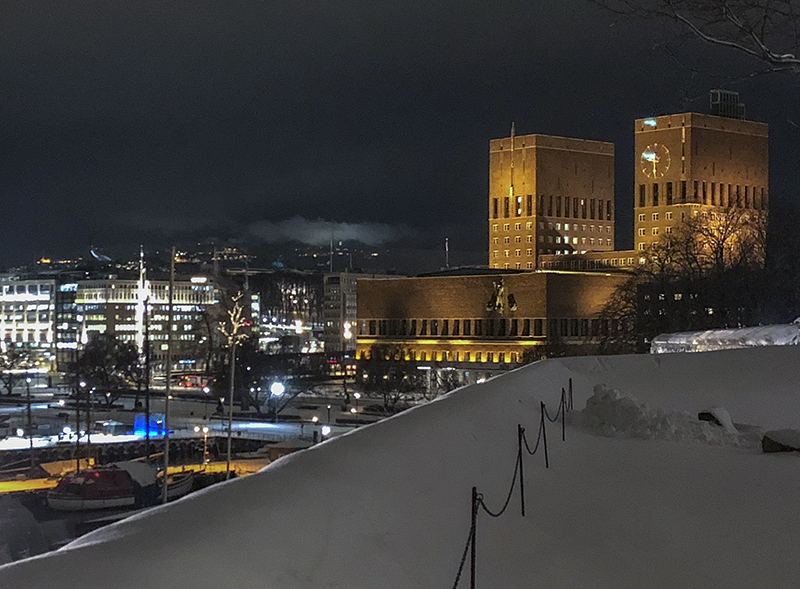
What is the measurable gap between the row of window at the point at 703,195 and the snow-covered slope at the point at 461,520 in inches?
4371

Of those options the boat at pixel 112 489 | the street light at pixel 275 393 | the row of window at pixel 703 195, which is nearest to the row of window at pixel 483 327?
the street light at pixel 275 393

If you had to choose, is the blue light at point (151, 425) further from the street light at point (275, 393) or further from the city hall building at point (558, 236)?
the city hall building at point (558, 236)

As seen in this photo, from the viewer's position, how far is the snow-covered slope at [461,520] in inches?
190

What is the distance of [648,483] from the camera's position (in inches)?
379

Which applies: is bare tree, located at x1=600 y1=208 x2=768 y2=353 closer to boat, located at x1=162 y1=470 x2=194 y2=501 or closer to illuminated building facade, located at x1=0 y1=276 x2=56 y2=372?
boat, located at x1=162 y1=470 x2=194 y2=501

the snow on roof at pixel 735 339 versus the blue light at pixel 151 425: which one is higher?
the snow on roof at pixel 735 339

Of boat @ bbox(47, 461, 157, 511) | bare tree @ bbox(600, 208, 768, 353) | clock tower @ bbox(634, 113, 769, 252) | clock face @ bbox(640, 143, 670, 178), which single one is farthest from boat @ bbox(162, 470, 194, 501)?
clock face @ bbox(640, 143, 670, 178)

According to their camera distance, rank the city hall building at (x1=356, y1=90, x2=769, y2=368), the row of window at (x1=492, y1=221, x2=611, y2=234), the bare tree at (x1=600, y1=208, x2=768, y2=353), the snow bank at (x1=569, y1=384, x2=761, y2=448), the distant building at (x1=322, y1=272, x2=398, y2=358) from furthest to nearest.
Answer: the distant building at (x1=322, y1=272, x2=398, y2=358)
the row of window at (x1=492, y1=221, x2=611, y2=234)
the city hall building at (x1=356, y1=90, x2=769, y2=368)
the bare tree at (x1=600, y1=208, x2=768, y2=353)
the snow bank at (x1=569, y1=384, x2=761, y2=448)

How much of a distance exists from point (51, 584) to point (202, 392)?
83.1 m

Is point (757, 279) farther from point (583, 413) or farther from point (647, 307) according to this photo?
point (583, 413)

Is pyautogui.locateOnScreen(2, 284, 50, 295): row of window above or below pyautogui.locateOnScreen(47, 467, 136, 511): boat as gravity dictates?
above

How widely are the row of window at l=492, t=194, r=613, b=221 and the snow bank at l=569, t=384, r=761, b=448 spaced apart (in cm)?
11955

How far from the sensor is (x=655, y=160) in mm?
120812

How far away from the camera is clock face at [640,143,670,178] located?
11994cm
